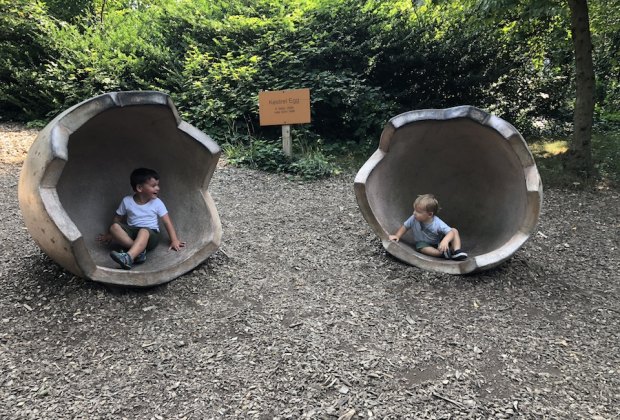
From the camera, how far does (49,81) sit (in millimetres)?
8117

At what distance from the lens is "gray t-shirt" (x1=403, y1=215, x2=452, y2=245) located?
3.84 metres

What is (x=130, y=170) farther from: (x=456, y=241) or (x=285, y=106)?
(x=285, y=106)

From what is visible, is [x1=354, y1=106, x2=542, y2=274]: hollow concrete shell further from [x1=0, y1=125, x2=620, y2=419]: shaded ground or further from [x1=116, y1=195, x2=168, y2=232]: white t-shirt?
[x1=116, y1=195, x2=168, y2=232]: white t-shirt

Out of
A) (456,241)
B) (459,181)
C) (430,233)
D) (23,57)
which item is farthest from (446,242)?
(23,57)

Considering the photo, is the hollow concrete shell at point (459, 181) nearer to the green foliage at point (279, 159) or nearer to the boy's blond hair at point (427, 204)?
the boy's blond hair at point (427, 204)

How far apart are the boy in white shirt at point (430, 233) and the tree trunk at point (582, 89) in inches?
139

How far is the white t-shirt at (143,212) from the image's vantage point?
3656 mm

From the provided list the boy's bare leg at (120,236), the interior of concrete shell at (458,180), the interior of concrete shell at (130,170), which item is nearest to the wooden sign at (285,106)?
the interior of concrete shell at (458,180)

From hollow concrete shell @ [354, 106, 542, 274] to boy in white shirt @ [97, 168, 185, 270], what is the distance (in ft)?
5.21

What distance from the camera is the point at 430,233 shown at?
3873 millimetres

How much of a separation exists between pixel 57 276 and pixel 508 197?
3.57m

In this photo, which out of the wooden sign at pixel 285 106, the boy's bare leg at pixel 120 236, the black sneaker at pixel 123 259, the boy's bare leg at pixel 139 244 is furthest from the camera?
the wooden sign at pixel 285 106

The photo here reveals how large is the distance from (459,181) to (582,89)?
2974mm

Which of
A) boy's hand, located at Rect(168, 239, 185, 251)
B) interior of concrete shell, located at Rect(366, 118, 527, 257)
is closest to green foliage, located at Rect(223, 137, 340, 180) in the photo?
interior of concrete shell, located at Rect(366, 118, 527, 257)
